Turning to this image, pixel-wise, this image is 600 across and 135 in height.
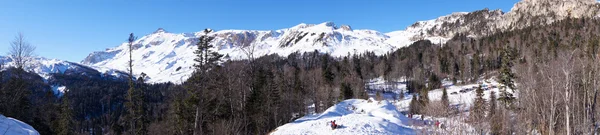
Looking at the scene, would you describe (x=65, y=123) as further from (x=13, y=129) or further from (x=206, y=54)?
(x=13, y=129)

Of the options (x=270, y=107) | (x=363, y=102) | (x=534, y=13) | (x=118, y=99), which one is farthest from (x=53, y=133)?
(x=534, y=13)

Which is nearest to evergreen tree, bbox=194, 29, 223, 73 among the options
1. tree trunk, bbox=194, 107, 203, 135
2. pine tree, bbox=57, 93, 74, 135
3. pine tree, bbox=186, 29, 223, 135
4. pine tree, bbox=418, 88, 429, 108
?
pine tree, bbox=186, 29, 223, 135

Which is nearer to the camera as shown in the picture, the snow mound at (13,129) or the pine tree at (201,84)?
the snow mound at (13,129)

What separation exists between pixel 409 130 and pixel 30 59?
3315 cm

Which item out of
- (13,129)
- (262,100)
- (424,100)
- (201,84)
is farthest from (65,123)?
(424,100)

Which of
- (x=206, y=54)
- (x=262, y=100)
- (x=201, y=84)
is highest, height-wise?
(x=206, y=54)

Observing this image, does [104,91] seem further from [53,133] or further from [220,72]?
[220,72]

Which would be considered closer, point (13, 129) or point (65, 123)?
point (13, 129)

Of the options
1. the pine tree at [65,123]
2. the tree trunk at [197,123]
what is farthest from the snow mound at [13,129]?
the pine tree at [65,123]

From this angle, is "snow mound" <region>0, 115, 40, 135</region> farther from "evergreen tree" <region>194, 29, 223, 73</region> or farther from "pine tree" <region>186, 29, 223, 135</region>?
"evergreen tree" <region>194, 29, 223, 73</region>

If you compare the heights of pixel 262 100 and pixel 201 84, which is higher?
pixel 201 84

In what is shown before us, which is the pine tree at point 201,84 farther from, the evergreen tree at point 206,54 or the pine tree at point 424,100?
the pine tree at point 424,100

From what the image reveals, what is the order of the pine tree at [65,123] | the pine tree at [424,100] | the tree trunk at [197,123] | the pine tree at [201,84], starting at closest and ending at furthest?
the pine tree at [424,100] < the tree trunk at [197,123] < the pine tree at [201,84] < the pine tree at [65,123]

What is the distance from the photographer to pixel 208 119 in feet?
96.3
